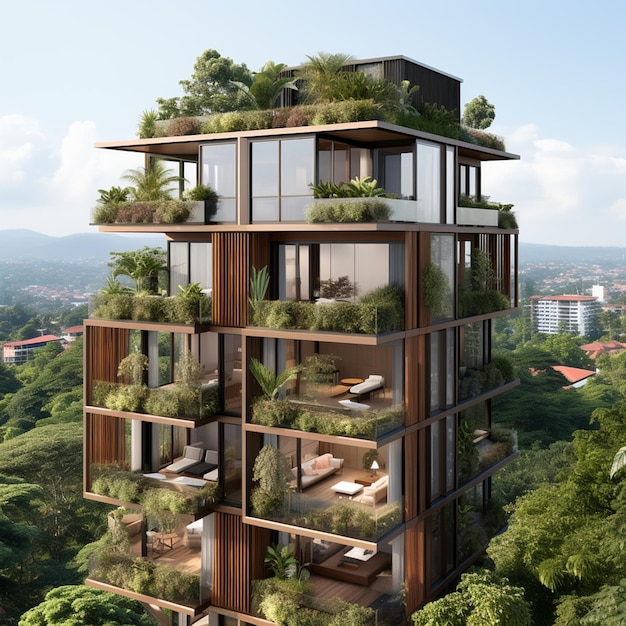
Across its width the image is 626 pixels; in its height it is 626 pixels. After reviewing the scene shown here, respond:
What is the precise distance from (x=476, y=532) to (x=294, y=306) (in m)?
11.0

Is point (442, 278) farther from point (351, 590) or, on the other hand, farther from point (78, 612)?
point (78, 612)

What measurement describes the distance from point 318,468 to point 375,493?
Result: 9.09 ft

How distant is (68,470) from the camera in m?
51.8

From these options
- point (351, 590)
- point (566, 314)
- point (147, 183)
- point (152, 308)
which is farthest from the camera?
point (566, 314)

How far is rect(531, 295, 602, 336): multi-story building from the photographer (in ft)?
Result: 334

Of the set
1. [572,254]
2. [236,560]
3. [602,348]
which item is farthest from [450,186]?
[572,254]

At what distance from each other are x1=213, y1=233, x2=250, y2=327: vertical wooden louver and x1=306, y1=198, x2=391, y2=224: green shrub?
288 cm

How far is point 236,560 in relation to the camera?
82.2ft

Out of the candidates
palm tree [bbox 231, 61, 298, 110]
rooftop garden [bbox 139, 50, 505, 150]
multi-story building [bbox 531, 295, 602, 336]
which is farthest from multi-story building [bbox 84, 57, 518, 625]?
multi-story building [bbox 531, 295, 602, 336]

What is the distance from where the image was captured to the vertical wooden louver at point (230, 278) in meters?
24.6

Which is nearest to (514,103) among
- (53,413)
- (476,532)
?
(53,413)

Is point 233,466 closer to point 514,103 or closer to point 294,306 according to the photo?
point 294,306

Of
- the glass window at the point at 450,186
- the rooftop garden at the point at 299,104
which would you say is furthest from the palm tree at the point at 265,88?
the glass window at the point at 450,186

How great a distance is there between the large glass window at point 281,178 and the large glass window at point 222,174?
30.0 inches
